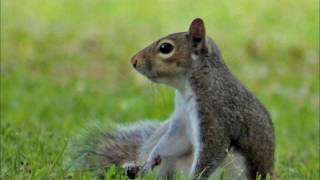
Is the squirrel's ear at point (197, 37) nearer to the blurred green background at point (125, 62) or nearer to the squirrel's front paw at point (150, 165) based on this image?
the squirrel's front paw at point (150, 165)

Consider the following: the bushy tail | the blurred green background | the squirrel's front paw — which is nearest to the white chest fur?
the squirrel's front paw

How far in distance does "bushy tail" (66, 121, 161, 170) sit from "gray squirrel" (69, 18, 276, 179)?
1.07 feet

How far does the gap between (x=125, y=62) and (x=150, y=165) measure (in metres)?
6.30

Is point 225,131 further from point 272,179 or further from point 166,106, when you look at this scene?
point 166,106

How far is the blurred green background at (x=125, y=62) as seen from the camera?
7.55 m

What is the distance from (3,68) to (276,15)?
190 inches

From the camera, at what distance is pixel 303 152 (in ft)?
24.0

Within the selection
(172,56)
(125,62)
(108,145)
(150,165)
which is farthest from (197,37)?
(125,62)

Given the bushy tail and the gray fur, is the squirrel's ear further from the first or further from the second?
the bushy tail

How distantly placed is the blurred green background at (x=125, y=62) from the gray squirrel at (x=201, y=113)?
612 millimetres

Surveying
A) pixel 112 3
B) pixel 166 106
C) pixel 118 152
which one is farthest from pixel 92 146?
pixel 112 3

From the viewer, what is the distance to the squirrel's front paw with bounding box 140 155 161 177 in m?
4.92

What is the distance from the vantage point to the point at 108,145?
214 inches

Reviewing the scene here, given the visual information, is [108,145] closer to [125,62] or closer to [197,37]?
[197,37]
